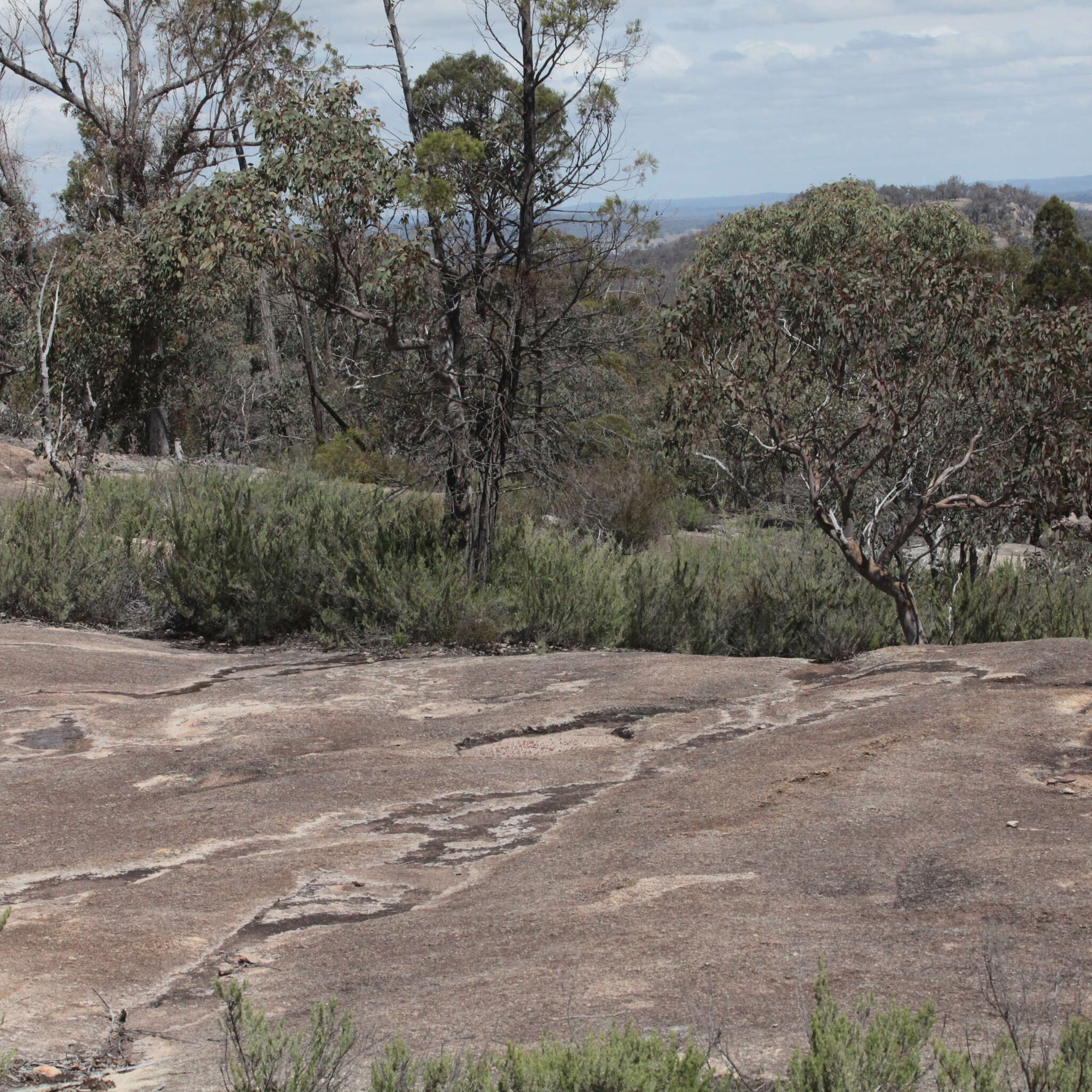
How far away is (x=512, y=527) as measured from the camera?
11.2m

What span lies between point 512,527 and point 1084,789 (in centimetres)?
704

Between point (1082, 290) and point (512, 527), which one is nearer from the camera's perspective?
point (512, 527)

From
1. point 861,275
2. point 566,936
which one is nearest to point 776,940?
point 566,936

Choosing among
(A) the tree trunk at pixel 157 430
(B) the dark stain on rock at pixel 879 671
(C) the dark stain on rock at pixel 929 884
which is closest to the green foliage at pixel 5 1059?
(C) the dark stain on rock at pixel 929 884

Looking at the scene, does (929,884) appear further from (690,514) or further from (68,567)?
(690,514)

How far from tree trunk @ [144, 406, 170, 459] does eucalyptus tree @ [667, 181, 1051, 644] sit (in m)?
17.5

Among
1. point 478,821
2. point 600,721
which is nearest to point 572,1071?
point 478,821

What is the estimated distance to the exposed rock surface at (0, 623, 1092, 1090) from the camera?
3119mm

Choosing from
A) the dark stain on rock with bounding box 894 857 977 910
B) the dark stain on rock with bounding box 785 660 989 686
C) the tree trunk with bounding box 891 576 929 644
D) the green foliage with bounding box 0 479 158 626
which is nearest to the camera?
the dark stain on rock with bounding box 894 857 977 910

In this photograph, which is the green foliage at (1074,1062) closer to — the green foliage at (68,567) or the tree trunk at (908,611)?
the tree trunk at (908,611)

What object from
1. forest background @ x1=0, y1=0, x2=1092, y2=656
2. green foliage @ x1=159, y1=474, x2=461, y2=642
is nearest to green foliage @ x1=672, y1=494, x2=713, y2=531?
forest background @ x1=0, y1=0, x2=1092, y2=656

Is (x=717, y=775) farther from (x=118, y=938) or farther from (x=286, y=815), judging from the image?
(x=118, y=938)

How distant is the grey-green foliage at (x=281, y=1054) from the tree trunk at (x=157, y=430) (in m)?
24.0

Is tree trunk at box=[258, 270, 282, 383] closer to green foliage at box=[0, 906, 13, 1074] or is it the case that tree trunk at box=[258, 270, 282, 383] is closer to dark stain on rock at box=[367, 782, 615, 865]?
dark stain on rock at box=[367, 782, 615, 865]
